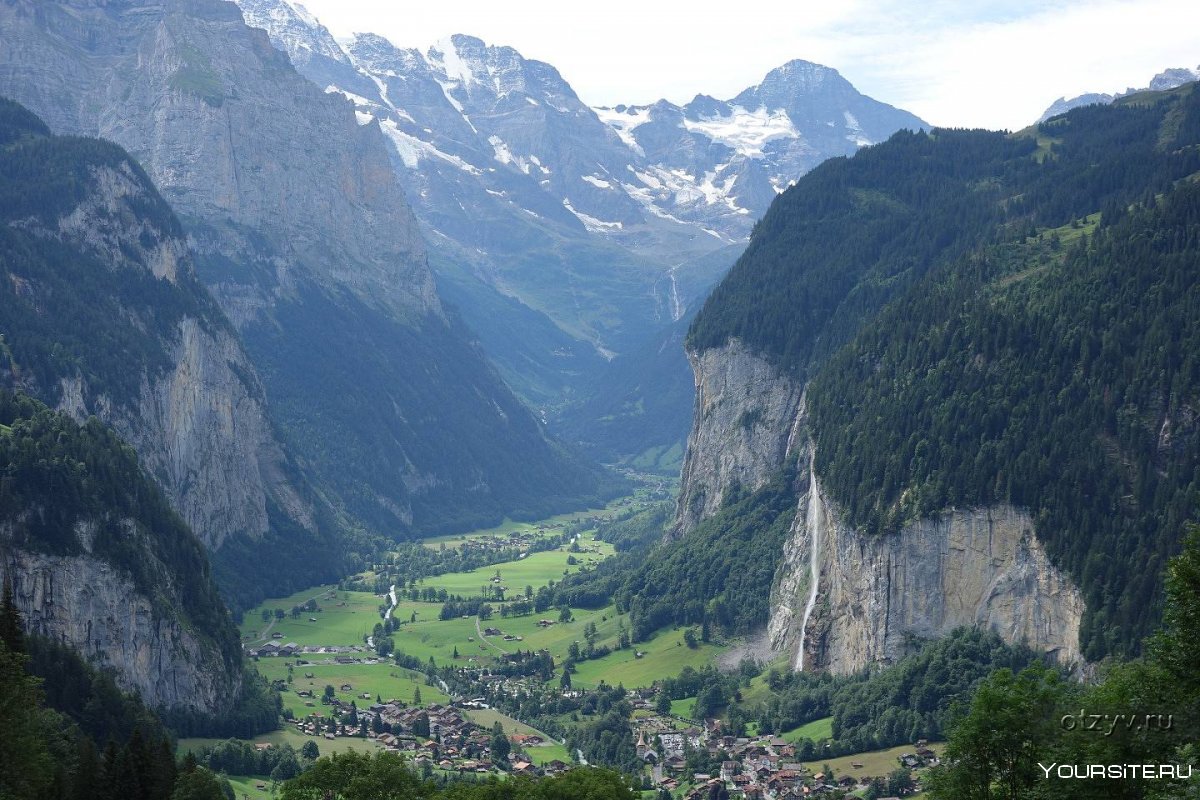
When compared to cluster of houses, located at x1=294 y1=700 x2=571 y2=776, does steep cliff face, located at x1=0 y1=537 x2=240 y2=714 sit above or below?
above

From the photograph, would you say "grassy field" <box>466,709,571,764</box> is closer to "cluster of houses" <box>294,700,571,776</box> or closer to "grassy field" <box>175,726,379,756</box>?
"cluster of houses" <box>294,700,571,776</box>

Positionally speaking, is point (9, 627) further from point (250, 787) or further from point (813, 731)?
point (813, 731)

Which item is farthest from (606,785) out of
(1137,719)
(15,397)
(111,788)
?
(15,397)

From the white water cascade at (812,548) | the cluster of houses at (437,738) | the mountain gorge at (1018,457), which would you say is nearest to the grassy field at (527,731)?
the cluster of houses at (437,738)

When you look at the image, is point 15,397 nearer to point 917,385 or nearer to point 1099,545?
point 917,385

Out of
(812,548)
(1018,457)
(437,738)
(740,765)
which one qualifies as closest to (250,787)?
(437,738)

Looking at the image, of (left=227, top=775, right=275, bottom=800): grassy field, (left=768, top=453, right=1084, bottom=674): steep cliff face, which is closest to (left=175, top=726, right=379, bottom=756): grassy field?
(left=227, top=775, right=275, bottom=800): grassy field

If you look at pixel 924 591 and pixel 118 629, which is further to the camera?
pixel 118 629

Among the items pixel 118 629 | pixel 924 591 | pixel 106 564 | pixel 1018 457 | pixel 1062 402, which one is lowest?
pixel 118 629
